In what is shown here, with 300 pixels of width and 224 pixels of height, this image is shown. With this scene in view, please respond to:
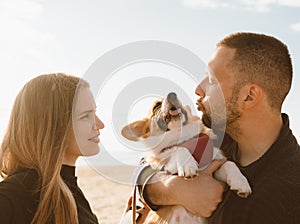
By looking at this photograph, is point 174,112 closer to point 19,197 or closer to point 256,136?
point 256,136

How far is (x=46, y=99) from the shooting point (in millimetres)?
3270

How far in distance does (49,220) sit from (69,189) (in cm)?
41

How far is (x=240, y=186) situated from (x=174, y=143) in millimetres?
804

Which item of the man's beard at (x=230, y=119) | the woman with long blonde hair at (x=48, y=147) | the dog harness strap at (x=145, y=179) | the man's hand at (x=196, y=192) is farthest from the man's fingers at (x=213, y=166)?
the woman with long blonde hair at (x=48, y=147)

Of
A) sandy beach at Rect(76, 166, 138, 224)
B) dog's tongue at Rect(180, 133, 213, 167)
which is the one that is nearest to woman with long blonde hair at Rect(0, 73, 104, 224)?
dog's tongue at Rect(180, 133, 213, 167)

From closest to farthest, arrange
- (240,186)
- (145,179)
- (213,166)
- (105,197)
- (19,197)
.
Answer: (19,197) → (240,186) → (213,166) → (145,179) → (105,197)

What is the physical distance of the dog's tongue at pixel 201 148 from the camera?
3725mm

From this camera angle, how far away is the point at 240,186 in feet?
11.2

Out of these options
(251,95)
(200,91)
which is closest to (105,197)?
(200,91)

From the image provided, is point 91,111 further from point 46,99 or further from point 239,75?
point 239,75

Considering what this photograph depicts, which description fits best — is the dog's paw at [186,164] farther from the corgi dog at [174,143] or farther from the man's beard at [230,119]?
the man's beard at [230,119]

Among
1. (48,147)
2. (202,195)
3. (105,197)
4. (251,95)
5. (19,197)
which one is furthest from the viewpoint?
(105,197)

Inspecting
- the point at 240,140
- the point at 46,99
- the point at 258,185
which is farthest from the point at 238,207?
the point at 46,99

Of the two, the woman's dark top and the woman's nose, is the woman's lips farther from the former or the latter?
the woman's dark top
